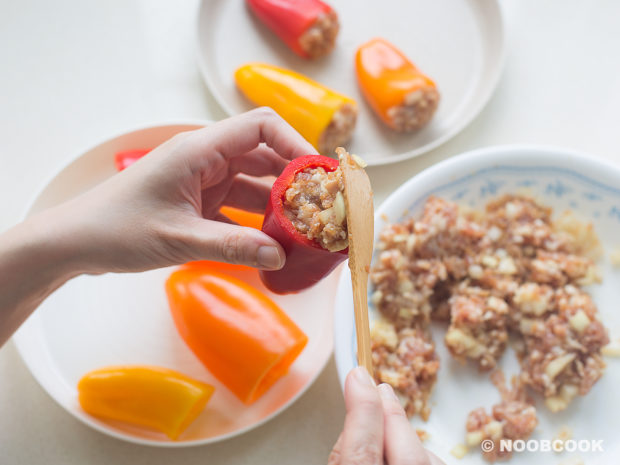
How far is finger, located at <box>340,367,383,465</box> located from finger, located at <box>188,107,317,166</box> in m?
0.61

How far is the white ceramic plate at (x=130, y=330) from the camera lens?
5.23 ft

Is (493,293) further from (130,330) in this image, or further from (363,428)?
(130,330)

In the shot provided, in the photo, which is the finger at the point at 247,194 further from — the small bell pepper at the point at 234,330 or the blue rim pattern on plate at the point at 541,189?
the blue rim pattern on plate at the point at 541,189

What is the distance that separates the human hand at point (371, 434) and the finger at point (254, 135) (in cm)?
58

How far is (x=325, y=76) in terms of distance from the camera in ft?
6.51

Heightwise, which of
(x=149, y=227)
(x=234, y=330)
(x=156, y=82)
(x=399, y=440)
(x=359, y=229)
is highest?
(x=156, y=82)

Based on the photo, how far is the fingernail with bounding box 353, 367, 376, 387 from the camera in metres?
1.03

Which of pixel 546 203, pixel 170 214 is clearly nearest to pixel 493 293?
pixel 546 203

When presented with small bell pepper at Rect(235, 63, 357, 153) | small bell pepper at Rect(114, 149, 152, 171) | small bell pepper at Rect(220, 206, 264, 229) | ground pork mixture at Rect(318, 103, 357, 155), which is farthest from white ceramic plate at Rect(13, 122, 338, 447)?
ground pork mixture at Rect(318, 103, 357, 155)

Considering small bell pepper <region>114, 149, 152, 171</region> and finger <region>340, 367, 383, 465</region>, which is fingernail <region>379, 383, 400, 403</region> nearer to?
finger <region>340, 367, 383, 465</region>

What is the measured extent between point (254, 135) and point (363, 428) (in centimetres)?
74

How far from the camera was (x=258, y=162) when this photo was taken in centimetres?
160

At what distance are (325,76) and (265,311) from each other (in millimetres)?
894

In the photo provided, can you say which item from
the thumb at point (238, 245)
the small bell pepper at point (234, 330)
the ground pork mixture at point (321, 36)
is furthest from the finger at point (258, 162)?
the ground pork mixture at point (321, 36)
